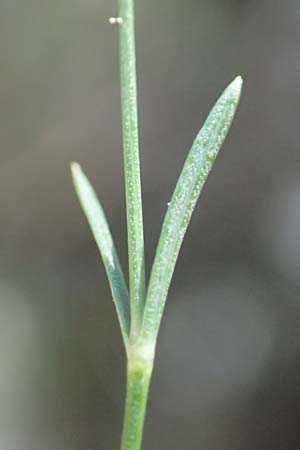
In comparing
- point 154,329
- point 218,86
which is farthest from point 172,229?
point 218,86

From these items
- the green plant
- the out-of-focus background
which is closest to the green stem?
the green plant

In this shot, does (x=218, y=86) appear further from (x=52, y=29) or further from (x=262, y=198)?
(x=52, y=29)

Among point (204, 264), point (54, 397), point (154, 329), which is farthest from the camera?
point (204, 264)

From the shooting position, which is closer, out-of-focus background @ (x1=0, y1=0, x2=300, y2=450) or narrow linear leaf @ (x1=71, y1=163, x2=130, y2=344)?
narrow linear leaf @ (x1=71, y1=163, x2=130, y2=344)

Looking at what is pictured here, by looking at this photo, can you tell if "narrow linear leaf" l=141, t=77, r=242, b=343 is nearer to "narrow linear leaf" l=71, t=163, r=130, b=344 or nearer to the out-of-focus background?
"narrow linear leaf" l=71, t=163, r=130, b=344

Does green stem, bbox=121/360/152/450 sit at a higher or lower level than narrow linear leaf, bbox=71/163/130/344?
lower

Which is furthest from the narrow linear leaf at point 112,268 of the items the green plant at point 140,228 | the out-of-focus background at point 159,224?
the out-of-focus background at point 159,224

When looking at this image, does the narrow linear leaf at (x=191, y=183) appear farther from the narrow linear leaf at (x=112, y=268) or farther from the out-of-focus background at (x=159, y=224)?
the out-of-focus background at (x=159, y=224)

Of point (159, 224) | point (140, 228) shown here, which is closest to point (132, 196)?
point (140, 228)
